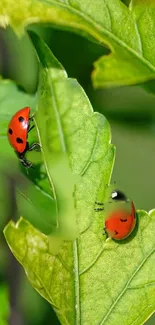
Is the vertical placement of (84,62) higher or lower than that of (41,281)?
higher

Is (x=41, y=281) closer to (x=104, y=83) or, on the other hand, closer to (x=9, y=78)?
(x=104, y=83)

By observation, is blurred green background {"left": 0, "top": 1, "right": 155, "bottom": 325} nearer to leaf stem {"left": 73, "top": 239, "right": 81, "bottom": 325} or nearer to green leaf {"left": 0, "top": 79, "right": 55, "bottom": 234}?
green leaf {"left": 0, "top": 79, "right": 55, "bottom": 234}

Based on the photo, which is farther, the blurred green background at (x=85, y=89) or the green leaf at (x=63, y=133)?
the blurred green background at (x=85, y=89)

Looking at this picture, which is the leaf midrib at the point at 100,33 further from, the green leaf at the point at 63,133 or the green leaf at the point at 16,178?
the green leaf at the point at 16,178

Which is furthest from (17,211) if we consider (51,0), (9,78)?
(51,0)

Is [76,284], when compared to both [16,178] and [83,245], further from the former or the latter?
[16,178]

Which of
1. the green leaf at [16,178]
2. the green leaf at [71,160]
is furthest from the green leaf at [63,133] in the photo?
the green leaf at [16,178]

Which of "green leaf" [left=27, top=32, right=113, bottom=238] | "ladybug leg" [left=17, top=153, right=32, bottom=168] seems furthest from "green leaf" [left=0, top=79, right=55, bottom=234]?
"green leaf" [left=27, top=32, right=113, bottom=238]

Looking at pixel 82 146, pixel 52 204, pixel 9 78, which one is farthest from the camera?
pixel 9 78
